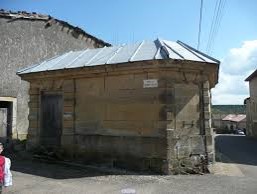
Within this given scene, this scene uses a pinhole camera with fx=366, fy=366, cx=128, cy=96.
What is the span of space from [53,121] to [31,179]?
4059 mm

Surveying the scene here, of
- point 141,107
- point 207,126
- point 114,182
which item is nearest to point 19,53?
point 141,107

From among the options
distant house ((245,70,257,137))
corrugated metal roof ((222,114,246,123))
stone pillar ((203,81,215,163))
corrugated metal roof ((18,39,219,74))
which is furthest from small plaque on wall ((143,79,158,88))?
corrugated metal roof ((222,114,246,123))

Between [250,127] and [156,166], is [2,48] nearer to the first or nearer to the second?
[156,166]

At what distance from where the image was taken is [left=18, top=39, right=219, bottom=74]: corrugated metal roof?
10.6m

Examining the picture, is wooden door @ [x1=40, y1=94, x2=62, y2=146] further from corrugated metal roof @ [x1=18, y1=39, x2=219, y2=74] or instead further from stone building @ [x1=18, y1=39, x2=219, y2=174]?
corrugated metal roof @ [x1=18, y1=39, x2=219, y2=74]

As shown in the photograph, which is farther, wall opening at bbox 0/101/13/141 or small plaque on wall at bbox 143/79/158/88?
wall opening at bbox 0/101/13/141

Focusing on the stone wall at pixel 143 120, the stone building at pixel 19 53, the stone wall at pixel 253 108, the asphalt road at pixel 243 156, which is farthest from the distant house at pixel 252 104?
the stone wall at pixel 143 120

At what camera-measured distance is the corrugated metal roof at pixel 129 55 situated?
10.6 m

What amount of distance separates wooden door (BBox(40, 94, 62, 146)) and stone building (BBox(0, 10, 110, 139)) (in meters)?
6.32

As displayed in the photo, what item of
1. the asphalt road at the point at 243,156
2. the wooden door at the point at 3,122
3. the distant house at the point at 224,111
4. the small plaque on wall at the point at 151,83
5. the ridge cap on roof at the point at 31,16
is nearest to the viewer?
the small plaque on wall at the point at 151,83

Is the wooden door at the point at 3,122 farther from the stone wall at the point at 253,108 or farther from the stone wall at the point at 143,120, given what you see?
the stone wall at the point at 253,108

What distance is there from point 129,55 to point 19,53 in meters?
10.1

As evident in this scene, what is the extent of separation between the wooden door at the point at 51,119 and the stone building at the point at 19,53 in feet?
20.7

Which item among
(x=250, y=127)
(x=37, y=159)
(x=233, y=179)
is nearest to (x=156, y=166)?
(x=233, y=179)
